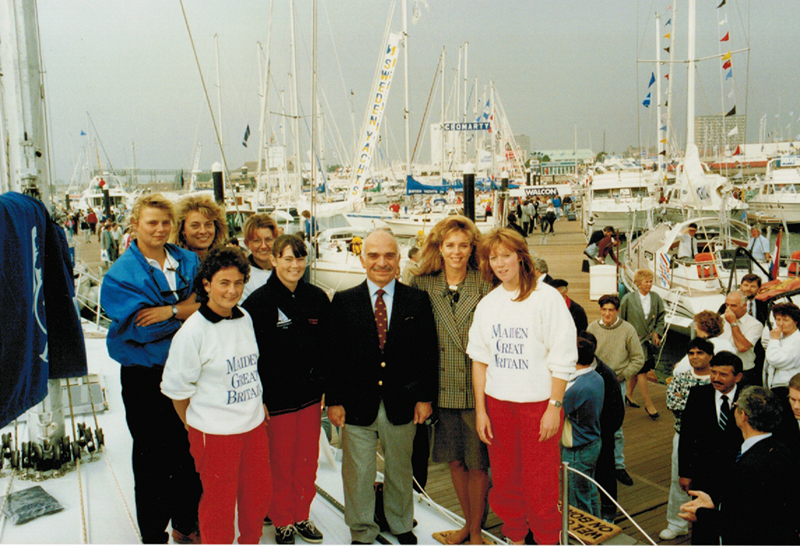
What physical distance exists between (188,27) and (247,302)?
2.49 m

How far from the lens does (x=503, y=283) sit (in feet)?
9.26

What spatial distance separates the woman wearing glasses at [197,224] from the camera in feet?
11.3

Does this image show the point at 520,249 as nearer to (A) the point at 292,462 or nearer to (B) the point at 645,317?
(A) the point at 292,462

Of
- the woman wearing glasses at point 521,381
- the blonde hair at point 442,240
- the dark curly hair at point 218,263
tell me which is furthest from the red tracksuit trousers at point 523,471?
the dark curly hair at point 218,263

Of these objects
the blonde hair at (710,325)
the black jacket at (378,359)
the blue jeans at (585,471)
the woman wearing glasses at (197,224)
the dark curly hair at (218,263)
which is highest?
the woman wearing glasses at (197,224)

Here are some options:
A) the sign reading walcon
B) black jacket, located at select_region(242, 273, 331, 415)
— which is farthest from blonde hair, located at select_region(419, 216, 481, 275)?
the sign reading walcon

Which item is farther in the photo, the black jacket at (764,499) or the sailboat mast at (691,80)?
the sailboat mast at (691,80)

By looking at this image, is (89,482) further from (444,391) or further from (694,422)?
(694,422)

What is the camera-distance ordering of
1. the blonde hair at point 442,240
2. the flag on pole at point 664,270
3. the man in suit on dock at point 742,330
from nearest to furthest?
the blonde hair at point 442,240 < the man in suit on dock at point 742,330 < the flag on pole at point 664,270

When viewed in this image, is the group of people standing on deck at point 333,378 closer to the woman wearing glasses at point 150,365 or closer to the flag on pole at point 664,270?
the woman wearing glasses at point 150,365

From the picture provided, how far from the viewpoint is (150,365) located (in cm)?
266

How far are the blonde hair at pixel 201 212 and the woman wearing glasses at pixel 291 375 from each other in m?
0.73

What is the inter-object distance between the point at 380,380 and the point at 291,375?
1.51ft

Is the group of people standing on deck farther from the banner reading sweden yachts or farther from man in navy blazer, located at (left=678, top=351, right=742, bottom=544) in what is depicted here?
the banner reading sweden yachts
